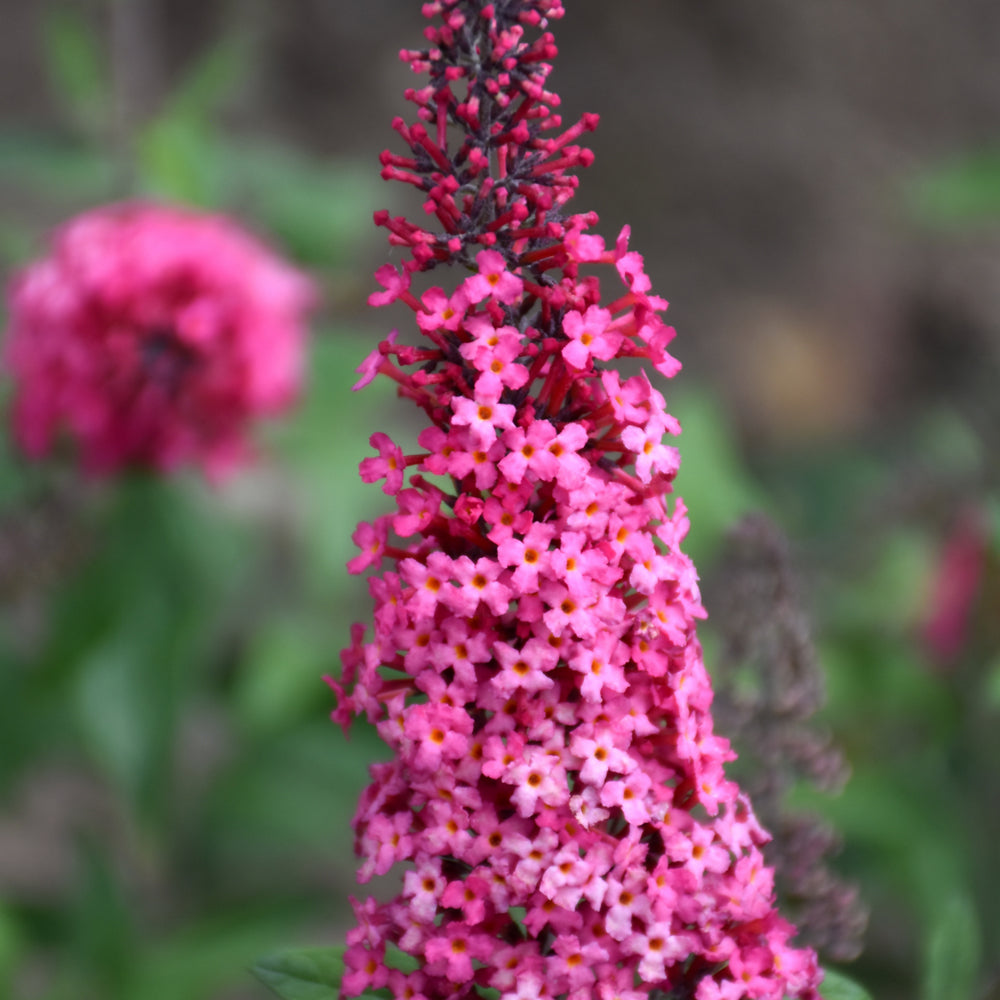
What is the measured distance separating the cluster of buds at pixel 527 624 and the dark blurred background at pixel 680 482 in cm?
53

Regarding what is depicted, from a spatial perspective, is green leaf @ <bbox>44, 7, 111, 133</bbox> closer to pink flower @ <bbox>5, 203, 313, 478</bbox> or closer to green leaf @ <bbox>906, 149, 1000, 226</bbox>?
pink flower @ <bbox>5, 203, 313, 478</bbox>

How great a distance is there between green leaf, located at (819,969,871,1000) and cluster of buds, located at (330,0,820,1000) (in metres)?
0.11

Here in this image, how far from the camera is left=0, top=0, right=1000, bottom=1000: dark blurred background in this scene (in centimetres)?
296

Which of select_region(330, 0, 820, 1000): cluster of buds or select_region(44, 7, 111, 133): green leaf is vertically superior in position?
select_region(44, 7, 111, 133): green leaf

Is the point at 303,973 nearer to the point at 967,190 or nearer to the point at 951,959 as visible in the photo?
the point at 951,959

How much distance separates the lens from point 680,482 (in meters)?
3.49

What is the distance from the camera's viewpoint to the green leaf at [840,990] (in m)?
1.40

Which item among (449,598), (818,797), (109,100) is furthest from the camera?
(109,100)

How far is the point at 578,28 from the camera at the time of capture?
6.24 meters

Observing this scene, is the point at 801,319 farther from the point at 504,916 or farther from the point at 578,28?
the point at 504,916

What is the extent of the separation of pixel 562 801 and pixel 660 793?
12 centimetres

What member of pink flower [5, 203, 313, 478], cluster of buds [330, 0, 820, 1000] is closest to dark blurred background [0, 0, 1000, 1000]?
pink flower [5, 203, 313, 478]

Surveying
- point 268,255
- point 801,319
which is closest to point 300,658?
point 268,255

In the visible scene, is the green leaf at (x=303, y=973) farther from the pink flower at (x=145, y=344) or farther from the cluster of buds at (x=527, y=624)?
the pink flower at (x=145, y=344)
